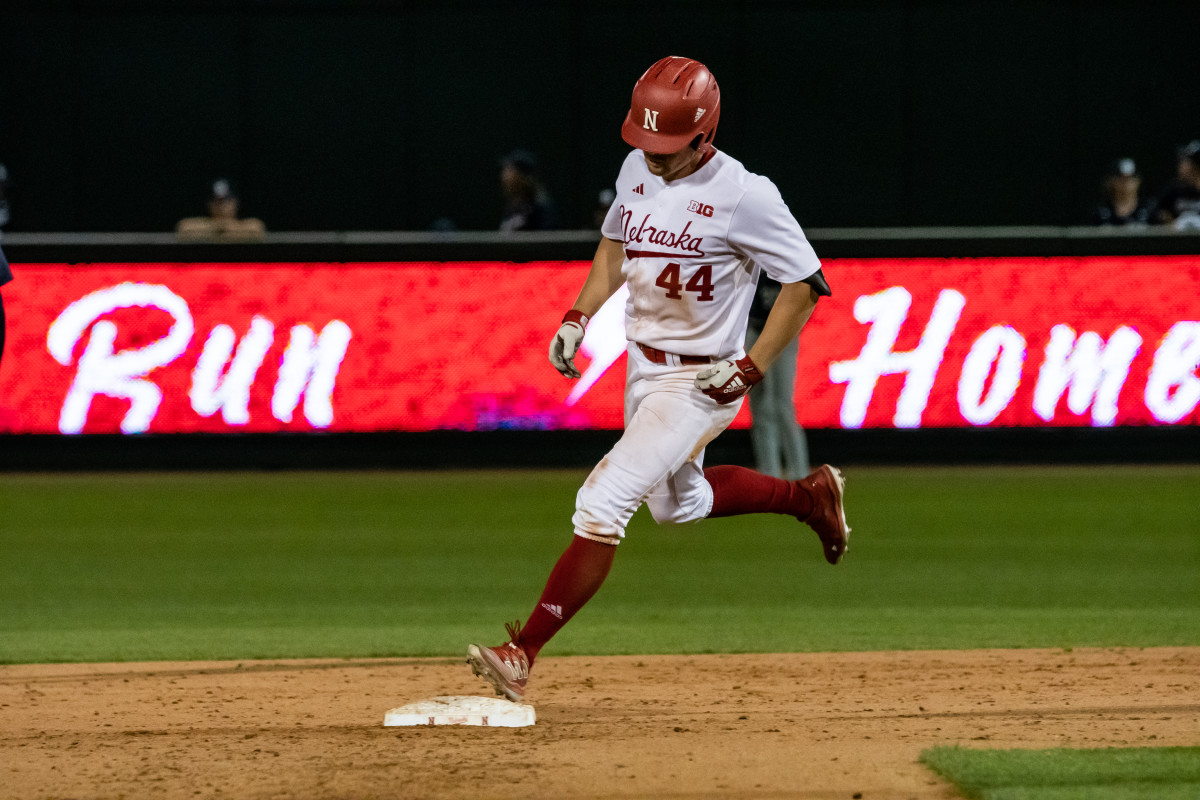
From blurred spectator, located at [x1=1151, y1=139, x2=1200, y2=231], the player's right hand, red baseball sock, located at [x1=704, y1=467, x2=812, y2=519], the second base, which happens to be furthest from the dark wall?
the second base

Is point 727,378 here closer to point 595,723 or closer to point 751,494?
point 751,494

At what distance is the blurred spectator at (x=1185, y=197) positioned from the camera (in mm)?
13891

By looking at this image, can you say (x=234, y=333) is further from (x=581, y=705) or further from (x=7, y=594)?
(x=581, y=705)

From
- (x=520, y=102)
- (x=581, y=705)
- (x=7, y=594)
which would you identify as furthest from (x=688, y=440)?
(x=520, y=102)

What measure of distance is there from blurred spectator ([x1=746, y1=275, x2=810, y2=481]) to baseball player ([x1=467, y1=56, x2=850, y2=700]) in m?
5.49

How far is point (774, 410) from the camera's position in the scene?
37.0ft

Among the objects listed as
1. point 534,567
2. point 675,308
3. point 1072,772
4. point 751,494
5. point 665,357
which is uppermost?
point 675,308

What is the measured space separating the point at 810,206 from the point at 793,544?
34.9 feet

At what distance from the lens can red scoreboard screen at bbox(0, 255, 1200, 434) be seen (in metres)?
13.1

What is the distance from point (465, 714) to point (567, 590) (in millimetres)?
562

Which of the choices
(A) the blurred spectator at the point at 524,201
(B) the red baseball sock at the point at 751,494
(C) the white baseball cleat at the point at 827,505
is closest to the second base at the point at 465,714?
(B) the red baseball sock at the point at 751,494

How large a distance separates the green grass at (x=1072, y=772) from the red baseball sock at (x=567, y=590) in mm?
1205

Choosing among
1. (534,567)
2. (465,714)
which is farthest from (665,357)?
(534,567)

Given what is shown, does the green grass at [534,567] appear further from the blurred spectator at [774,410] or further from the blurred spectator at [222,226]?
the blurred spectator at [222,226]
